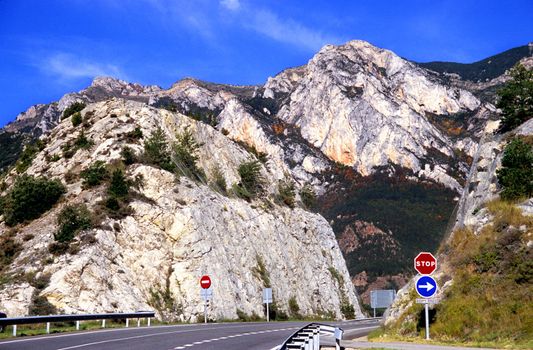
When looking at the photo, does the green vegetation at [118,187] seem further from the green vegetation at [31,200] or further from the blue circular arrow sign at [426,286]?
the blue circular arrow sign at [426,286]

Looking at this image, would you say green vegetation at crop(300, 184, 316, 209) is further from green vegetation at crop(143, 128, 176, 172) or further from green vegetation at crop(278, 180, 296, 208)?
green vegetation at crop(143, 128, 176, 172)

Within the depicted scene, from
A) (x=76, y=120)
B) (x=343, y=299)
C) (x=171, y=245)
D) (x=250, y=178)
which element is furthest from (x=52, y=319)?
(x=343, y=299)

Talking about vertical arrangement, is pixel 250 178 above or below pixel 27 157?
below

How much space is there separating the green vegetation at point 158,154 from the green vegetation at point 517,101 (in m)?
30.0

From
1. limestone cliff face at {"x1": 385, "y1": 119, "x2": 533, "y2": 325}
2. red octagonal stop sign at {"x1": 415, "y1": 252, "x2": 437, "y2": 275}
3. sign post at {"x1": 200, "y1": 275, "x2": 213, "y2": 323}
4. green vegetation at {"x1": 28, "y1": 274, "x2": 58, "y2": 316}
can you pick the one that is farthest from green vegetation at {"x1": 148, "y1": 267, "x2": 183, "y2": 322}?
red octagonal stop sign at {"x1": 415, "y1": 252, "x2": 437, "y2": 275}

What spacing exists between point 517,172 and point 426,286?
12965 mm

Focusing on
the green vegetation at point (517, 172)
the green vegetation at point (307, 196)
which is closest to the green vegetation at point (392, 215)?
the green vegetation at point (307, 196)

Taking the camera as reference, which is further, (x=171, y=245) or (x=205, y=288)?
(x=171, y=245)

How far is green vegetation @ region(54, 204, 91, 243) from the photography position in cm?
4228

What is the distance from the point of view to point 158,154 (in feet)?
184

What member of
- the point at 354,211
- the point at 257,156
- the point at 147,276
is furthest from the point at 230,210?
the point at 354,211

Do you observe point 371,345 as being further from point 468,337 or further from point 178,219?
point 178,219

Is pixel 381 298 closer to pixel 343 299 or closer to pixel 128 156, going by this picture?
pixel 343 299

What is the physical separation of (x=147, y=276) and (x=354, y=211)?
5747 inches
